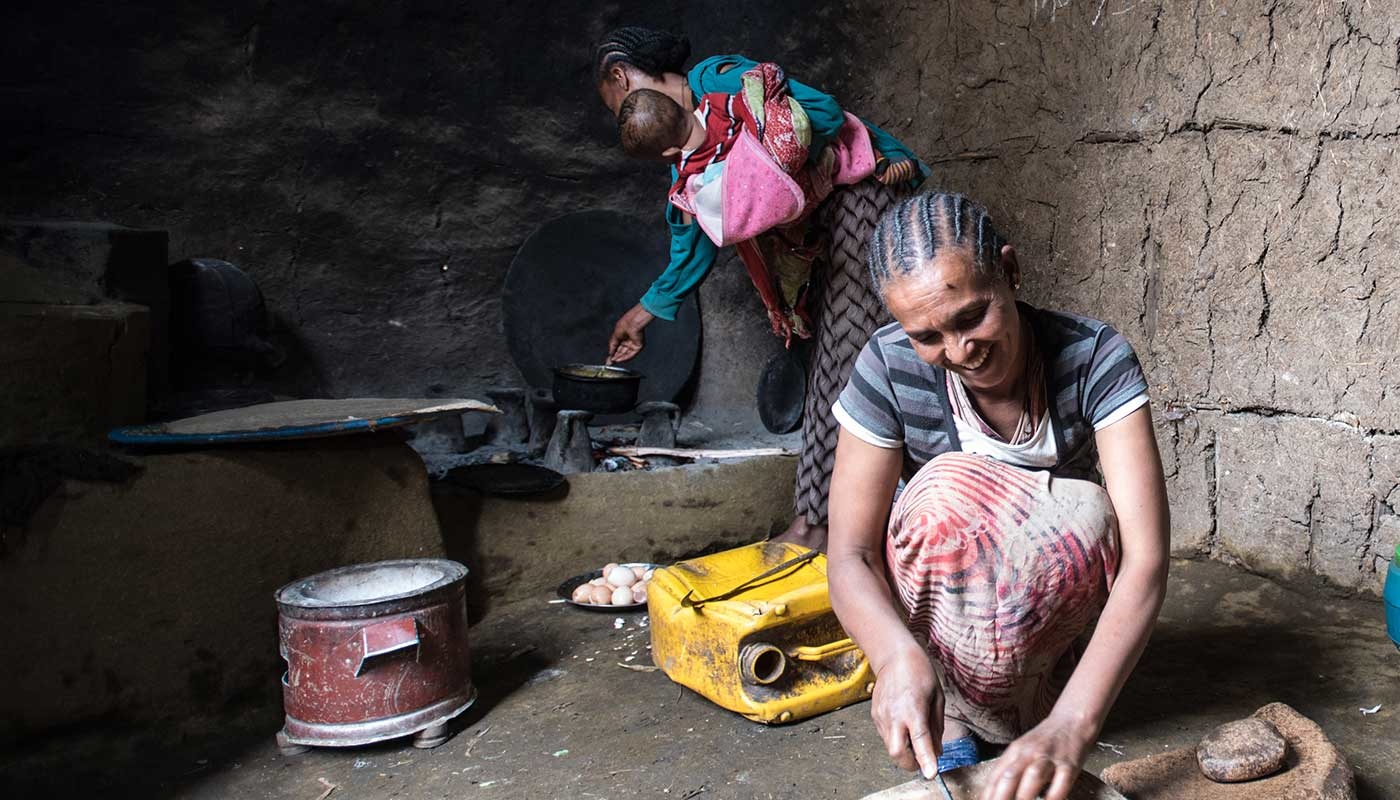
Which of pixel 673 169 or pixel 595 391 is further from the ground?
pixel 673 169

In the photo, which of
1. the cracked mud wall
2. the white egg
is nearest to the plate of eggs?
the white egg

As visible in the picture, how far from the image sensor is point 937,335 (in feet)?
5.04

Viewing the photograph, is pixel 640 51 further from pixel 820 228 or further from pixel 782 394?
pixel 782 394

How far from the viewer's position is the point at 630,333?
3.21 meters

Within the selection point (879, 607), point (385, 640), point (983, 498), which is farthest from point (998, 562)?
point (385, 640)

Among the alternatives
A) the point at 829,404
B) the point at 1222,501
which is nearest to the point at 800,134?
the point at 829,404

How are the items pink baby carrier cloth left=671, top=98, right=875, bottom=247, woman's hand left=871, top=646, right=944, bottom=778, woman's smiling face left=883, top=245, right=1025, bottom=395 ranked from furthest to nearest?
pink baby carrier cloth left=671, top=98, right=875, bottom=247 → woman's smiling face left=883, top=245, right=1025, bottom=395 → woman's hand left=871, top=646, right=944, bottom=778

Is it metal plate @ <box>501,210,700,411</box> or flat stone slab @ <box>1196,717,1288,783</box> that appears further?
metal plate @ <box>501,210,700,411</box>

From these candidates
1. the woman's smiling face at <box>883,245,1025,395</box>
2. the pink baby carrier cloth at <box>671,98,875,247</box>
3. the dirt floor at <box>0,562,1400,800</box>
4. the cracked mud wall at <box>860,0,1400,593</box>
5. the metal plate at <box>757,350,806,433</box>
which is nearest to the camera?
the woman's smiling face at <box>883,245,1025,395</box>

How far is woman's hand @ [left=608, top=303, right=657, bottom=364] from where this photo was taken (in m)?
3.19

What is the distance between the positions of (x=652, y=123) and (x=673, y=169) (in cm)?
33

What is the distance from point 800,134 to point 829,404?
70 centimetres

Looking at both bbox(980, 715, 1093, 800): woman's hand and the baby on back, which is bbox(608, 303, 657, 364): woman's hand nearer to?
the baby on back

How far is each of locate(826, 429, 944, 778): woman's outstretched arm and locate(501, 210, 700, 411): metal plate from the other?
259 cm
